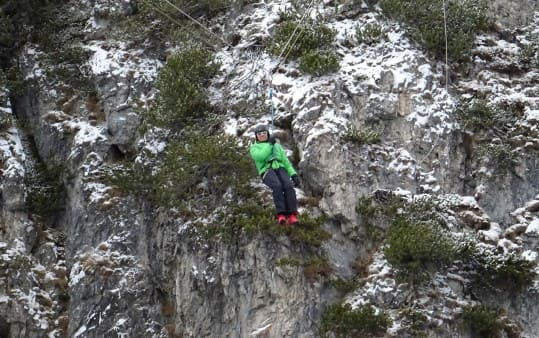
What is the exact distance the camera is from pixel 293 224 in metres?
12.2

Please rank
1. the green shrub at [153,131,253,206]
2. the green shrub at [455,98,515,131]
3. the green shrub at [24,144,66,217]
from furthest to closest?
the green shrub at [24,144,66,217], the green shrub at [455,98,515,131], the green shrub at [153,131,253,206]

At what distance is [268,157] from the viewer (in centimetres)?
1228

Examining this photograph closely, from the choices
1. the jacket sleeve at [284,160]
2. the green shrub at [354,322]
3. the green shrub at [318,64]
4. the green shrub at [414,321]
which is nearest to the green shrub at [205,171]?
the jacket sleeve at [284,160]

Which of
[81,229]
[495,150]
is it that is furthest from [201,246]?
[495,150]

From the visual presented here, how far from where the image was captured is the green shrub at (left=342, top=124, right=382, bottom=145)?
13.0 m

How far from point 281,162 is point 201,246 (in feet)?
6.62

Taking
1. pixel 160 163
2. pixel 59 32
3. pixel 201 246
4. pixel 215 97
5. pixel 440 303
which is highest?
pixel 59 32

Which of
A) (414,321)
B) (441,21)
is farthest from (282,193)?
(441,21)

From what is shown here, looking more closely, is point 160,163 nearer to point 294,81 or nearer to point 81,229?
point 81,229

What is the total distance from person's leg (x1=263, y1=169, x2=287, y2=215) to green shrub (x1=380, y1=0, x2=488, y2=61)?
4620mm

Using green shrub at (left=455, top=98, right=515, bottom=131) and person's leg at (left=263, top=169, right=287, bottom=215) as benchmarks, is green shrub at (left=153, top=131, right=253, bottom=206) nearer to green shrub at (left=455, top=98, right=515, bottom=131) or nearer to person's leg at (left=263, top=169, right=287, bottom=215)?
person's leg at (left=263, top=169, right=287, bottom=215)

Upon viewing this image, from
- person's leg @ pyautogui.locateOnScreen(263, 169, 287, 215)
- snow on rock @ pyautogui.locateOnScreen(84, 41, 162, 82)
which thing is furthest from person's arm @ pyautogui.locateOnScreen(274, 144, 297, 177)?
snow on rock @ pyautogui.locateOnScreen(84, 41, 162, 82)

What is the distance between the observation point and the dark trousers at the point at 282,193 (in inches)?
471

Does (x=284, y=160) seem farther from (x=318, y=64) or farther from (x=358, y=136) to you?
(x=318, y=64)
